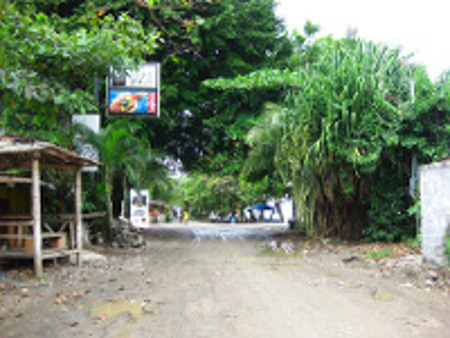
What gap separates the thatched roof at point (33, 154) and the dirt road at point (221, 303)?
2.41 m

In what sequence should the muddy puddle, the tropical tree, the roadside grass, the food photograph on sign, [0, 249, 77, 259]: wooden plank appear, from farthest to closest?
the food photograph on sign, the tropical tree, the roadside grass, [0, 249, 77, 259]: wooden plank, the muddy puddle

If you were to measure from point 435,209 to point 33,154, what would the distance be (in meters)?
8.04

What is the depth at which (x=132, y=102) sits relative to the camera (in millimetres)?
13586

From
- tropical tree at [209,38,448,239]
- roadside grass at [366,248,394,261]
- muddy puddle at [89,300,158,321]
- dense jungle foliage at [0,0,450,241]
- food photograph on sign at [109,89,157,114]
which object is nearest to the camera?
muddy puddle at [89,300,158,321]

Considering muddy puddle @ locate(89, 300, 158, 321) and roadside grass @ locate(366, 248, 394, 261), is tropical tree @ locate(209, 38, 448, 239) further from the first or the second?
muddy puddle @ locate(89, 300, 158, 321)

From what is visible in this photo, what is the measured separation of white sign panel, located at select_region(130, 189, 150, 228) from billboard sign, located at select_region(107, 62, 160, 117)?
180 inches

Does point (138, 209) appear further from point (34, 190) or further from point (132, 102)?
point (34, 190)

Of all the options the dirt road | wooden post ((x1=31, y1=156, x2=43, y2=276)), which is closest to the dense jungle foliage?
wooden post ((x1=31, y1=156, x2=43, y2=276))

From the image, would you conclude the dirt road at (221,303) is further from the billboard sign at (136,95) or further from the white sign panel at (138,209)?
the white sign panel at (138,209)

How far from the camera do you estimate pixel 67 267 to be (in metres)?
10.6

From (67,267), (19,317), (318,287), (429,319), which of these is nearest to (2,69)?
(19,317)

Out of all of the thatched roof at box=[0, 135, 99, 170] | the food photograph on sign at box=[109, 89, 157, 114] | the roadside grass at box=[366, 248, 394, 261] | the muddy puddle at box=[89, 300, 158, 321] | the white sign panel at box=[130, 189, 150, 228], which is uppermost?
the food photograph on sign at box=[109, 89, 157, 114]

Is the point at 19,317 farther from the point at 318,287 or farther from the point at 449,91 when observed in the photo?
the point at 449,91

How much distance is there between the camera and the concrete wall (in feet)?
30.0
